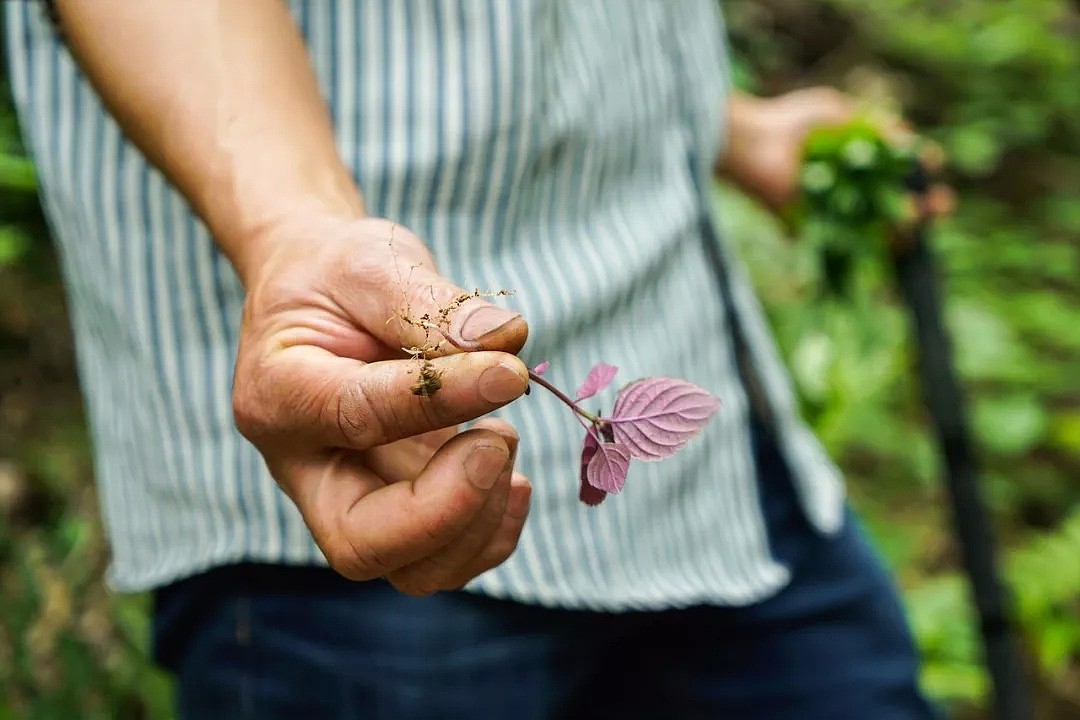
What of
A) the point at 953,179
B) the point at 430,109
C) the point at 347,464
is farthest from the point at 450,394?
the point at 953,179

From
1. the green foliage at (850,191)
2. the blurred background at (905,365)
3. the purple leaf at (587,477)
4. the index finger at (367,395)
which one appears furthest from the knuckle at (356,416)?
the green foliage at (850,191)

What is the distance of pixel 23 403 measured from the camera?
5.80ft

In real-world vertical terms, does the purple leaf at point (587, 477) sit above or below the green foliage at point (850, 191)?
above

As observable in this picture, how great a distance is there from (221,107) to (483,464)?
10.1 inches

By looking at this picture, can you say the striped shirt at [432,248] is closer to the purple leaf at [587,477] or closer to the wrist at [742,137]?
the purple leaf at [587,477]

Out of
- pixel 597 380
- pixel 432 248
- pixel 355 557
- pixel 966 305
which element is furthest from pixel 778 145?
pixel 966 305

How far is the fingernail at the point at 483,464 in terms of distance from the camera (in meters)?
0.44

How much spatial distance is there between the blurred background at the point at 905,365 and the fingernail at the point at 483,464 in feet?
2.82

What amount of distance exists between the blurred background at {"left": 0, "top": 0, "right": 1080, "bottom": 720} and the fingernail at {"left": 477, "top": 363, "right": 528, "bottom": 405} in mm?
874

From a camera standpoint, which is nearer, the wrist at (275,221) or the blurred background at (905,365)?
the wrist at (275,221)

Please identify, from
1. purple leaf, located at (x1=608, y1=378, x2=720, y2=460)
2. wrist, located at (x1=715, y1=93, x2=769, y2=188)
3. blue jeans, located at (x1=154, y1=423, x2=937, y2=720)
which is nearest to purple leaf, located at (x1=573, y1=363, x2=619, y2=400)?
purple leaf, located at (x1=608, y1=378, x2=720, y2=460)

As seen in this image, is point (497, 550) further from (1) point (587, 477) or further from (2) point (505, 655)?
(2) point (505, 655)

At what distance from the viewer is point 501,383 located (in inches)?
16.4

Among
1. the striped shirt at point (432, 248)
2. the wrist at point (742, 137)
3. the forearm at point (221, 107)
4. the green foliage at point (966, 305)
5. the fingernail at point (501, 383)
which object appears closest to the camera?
the fingernail at point (501, 383)
